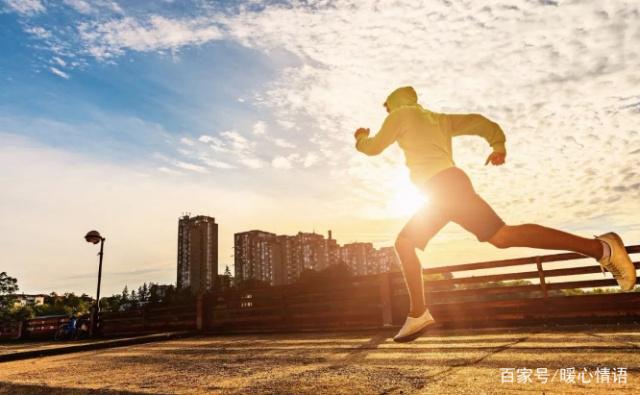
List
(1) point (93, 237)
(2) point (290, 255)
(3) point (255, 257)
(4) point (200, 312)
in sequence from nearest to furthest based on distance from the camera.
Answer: (4) point (200, 312) → (1) point (93, 237) → (3) point (255, 257) → (2) point (290, 255)

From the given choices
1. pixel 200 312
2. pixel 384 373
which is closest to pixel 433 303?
pixel 384 373

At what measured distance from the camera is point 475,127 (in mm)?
3100

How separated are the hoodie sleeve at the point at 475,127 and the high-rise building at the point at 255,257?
261 feet

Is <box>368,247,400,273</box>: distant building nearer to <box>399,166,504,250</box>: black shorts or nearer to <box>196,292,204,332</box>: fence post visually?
<box>196,292,204,332</box>: fence post

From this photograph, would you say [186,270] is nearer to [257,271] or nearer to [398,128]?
[257,271]

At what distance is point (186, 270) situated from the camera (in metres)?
73.6

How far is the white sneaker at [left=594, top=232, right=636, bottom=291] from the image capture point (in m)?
2.91

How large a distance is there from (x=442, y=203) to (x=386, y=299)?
6822 millimetres

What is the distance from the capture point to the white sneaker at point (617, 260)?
2906 millimetres

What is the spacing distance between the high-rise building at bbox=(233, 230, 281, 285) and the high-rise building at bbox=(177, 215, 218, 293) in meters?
5.63

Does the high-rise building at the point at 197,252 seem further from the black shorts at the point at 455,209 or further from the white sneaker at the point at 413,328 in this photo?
the black shorts at the point at 455,209

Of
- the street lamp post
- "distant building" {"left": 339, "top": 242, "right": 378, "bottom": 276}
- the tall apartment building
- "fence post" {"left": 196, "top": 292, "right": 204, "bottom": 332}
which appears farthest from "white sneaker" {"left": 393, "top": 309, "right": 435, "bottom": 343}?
"distant building" {"left": 339, "top": 242, "right": 378, "bottom": 276}

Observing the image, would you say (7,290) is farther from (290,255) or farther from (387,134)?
(387,134)

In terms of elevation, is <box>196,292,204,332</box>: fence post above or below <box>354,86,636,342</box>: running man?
below
